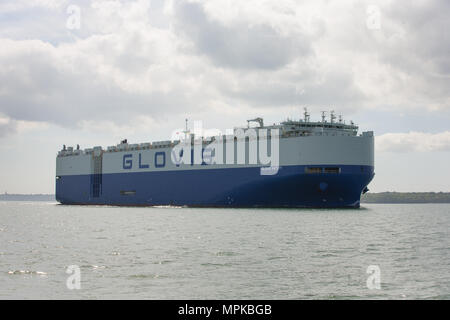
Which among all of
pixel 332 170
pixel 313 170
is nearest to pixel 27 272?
pixel 313 170

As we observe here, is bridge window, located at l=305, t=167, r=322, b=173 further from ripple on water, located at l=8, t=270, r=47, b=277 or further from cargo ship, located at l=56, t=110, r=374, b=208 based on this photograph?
ripple on water, located at l=8, t=270, r=47, b=277

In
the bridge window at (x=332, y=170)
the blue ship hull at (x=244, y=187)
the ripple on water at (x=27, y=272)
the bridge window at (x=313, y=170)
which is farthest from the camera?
the blue ship hull at (x=244, y=187)

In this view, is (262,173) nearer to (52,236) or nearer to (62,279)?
(52,236)

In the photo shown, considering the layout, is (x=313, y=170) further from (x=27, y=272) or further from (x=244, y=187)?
(x=27, y=272)

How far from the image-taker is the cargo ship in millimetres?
→ 59625

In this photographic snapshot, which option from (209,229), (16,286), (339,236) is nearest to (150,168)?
(209,229)

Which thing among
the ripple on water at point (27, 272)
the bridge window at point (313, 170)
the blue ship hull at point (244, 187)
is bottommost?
the ripple on water at point (27, 272)

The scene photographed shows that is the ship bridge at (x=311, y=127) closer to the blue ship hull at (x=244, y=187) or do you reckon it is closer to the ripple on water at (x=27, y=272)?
the blue ship hull at (x=244, y=187)

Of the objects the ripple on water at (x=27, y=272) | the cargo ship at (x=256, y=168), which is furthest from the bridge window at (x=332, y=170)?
the ripple on water at (x=27, y=272)

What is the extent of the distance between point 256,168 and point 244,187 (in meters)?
2.71

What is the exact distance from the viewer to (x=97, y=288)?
15141 millimetres

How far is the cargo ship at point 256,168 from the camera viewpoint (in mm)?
59625

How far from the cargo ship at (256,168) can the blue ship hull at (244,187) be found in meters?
0.11

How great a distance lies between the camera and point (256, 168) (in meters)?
62.6
